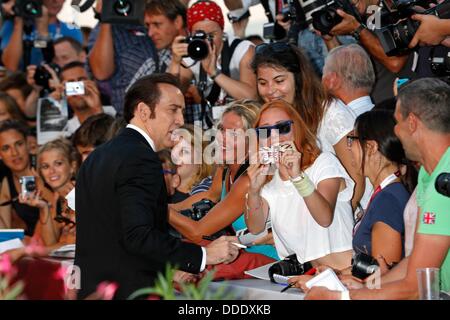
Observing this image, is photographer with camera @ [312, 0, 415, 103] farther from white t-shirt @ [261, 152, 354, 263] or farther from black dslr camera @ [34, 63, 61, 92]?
black dslr camera @ [34, 63, 61, 92]

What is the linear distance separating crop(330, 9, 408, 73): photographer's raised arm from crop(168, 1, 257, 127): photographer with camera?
3.09ft

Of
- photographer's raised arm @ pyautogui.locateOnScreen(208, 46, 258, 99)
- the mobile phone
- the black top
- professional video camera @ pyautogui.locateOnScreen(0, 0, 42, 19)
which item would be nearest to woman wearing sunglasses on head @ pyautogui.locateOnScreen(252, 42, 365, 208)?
photographer's raised arm @ pyautogui.locateOnScreen(208, 46, 258, 99)

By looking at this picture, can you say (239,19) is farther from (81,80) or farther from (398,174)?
(398,174)

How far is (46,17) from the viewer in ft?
30.1

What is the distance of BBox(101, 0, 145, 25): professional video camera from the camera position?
750 cm

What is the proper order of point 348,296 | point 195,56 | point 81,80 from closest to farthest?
point 348,296
point 195,56
point 81,80

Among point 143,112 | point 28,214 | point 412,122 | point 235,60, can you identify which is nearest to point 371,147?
point 412,122

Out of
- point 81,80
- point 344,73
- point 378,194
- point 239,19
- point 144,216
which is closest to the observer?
point 144,216

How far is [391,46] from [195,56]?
171 centimetres

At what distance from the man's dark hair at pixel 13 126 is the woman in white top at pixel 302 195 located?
3.85 metres

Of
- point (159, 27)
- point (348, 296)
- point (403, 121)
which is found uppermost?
point (159, 27)

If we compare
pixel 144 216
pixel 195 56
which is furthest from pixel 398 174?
pixel 195 56

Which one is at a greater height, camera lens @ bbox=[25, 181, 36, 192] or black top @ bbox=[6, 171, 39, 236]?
camera lens @ bbox=[25, 181, 36, 192]

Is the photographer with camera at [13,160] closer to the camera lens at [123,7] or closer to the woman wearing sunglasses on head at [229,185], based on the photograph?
the camera lens at [123,7]
